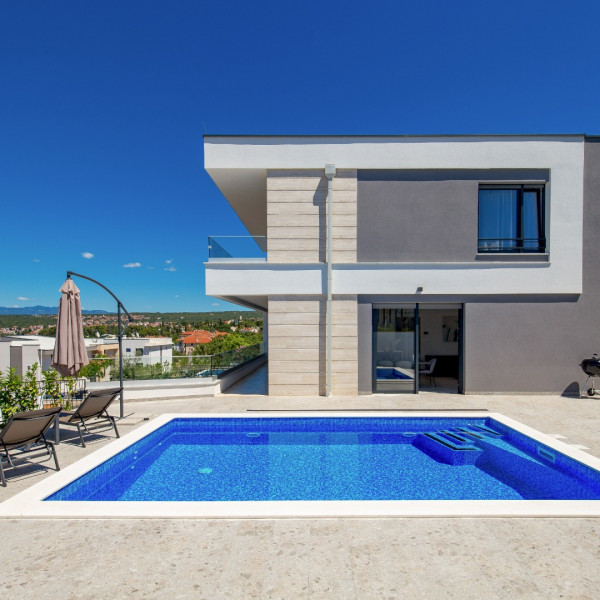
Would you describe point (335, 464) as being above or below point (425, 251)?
below

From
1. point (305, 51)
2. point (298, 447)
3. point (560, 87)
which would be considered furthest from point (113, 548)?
point (560, 87)

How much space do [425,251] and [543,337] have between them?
14.7ft

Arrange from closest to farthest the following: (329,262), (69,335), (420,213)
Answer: (69,335), (329,262), (420,213)

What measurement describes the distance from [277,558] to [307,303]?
7669 mm

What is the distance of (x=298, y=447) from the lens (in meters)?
6.83

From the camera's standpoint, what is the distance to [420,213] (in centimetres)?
1026

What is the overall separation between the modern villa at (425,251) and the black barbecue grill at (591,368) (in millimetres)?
216

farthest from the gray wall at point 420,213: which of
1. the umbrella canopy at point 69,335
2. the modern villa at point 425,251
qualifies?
the umbrella canopy at point 69,335

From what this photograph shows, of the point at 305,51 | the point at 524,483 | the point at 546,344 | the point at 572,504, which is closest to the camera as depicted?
the point at 572,504

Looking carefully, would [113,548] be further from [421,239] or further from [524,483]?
[421,239]

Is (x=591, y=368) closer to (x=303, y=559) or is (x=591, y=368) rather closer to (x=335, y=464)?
(x=335, y=464)

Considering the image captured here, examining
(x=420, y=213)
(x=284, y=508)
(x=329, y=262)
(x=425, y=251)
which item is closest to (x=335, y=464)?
(x=284, y=508)

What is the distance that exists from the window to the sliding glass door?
319 centimetres

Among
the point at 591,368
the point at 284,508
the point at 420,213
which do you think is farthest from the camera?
the point at 420,213
